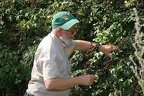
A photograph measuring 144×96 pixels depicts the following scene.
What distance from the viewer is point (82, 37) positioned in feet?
18.5

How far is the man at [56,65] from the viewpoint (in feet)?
12.7

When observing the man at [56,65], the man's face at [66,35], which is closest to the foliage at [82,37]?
the man at [56,65]

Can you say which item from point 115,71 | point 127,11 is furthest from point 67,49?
point 127,11

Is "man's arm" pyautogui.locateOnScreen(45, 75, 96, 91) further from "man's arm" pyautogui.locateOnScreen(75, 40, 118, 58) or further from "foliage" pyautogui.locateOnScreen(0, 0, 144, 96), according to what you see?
"foliage" pyautogui.locateOnScreen(0, 0, 144, 96)

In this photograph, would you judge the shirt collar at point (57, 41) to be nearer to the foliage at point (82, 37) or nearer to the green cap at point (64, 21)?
the green cap at point (64, 21)

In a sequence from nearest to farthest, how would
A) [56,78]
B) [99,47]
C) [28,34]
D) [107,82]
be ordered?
[56,78] < [99,47] < [107,82] < [28,34]

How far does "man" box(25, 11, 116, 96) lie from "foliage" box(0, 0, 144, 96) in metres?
0.82

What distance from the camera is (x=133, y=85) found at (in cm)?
488

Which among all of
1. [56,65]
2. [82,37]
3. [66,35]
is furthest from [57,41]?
[82,37]

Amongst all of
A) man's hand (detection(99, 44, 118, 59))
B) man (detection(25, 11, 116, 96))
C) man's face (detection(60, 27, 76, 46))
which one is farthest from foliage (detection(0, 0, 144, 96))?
man's face (detection(60, 27, 76, 46))

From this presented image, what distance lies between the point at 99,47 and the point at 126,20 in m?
0.53

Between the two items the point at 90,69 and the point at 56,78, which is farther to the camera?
the point at 90,69

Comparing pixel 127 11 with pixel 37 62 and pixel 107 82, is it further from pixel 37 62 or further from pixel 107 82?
pixel 37 62

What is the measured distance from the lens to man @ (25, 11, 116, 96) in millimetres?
3885
